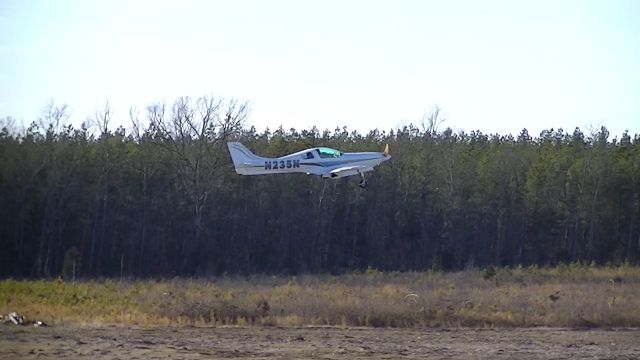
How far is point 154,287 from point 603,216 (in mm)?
39882

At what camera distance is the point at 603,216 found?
66.0 m

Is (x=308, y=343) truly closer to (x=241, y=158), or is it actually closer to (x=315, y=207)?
(x=241, y=158)

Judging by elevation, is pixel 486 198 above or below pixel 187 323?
above

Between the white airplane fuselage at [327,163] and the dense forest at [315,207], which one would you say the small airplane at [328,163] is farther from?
the dense forest at [315,207]

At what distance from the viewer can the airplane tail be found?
3238 cm

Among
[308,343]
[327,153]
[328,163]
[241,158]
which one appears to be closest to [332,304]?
[328,163]

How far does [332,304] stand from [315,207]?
3812cm

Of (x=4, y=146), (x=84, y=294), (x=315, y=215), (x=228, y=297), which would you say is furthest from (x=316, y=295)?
(x=315, y=215)

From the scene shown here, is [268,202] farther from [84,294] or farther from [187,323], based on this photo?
[187,323]

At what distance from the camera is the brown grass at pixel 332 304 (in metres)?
27.1

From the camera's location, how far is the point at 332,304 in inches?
1107

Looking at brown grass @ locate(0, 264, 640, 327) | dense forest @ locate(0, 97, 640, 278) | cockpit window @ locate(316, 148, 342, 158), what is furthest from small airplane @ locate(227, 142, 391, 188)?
dense forest @ locate(0, 97, 640, 278)

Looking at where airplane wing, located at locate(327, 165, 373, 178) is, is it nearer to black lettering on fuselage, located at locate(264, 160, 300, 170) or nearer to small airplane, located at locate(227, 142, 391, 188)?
small airplane, located at locate(227, 142, 391, 188)

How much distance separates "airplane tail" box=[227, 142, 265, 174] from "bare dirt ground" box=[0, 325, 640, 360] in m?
8.53
